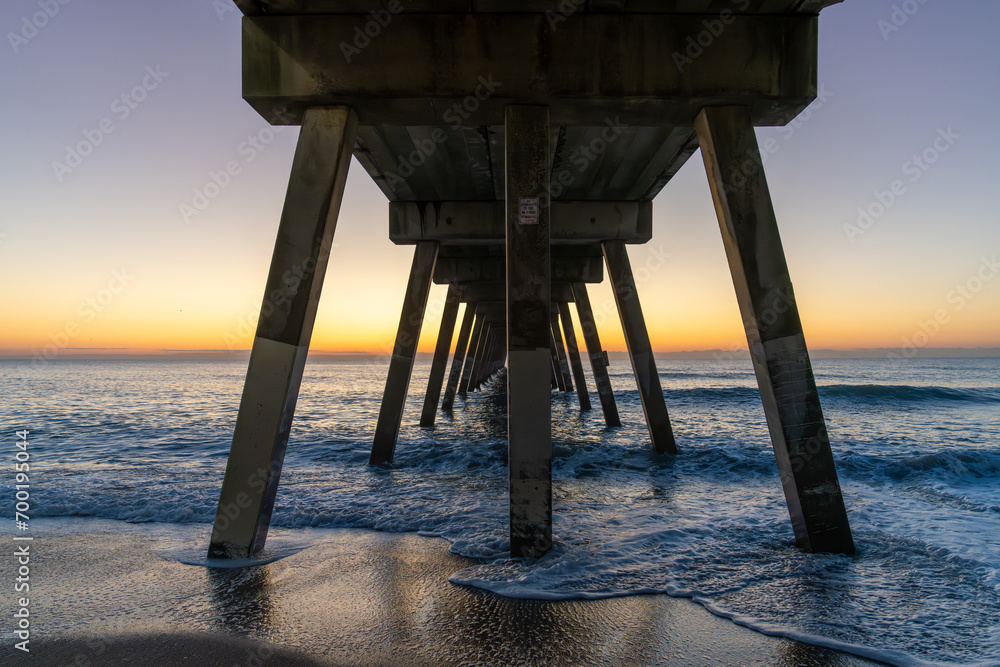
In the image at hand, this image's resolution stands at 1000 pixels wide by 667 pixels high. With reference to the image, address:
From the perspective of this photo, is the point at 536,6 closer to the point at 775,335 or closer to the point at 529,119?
the point at 529,119

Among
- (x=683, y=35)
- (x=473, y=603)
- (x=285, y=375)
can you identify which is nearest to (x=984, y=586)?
(x=473, y=603)

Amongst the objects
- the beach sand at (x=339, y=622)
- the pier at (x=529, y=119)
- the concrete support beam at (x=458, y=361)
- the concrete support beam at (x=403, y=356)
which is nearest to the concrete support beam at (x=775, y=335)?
the pier at (x=529, y=119)

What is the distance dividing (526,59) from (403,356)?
5.49 meters

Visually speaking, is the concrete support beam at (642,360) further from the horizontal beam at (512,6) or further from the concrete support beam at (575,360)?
the concrete support beam at (575,360)

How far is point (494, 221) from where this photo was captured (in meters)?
8.56

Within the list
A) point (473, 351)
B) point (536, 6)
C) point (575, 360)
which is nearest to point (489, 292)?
point (575, 360)

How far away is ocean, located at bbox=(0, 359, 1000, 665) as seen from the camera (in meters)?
3.10

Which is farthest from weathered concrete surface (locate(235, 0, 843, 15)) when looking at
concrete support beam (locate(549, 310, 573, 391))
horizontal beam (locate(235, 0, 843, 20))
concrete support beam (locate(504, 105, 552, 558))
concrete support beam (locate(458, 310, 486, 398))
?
concrete support beam (locate(458, 310, 486, 398))

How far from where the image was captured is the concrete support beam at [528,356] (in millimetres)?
3625

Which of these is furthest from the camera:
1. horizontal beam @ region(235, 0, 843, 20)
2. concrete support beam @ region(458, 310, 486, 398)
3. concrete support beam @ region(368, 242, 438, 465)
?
concrete support beam @ region(458, 310, 486, 398)

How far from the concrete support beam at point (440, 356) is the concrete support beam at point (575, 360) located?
503 centimetres

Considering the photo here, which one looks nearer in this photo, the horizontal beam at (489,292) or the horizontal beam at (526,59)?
the horizontal beam at (526,59)

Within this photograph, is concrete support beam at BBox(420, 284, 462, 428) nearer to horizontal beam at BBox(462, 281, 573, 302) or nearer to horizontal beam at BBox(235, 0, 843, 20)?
horizontal beam at BBox(462, 281, 573, 302)

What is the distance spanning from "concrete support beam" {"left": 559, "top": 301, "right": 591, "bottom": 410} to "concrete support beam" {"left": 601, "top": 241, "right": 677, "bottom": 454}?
7.69 meters
